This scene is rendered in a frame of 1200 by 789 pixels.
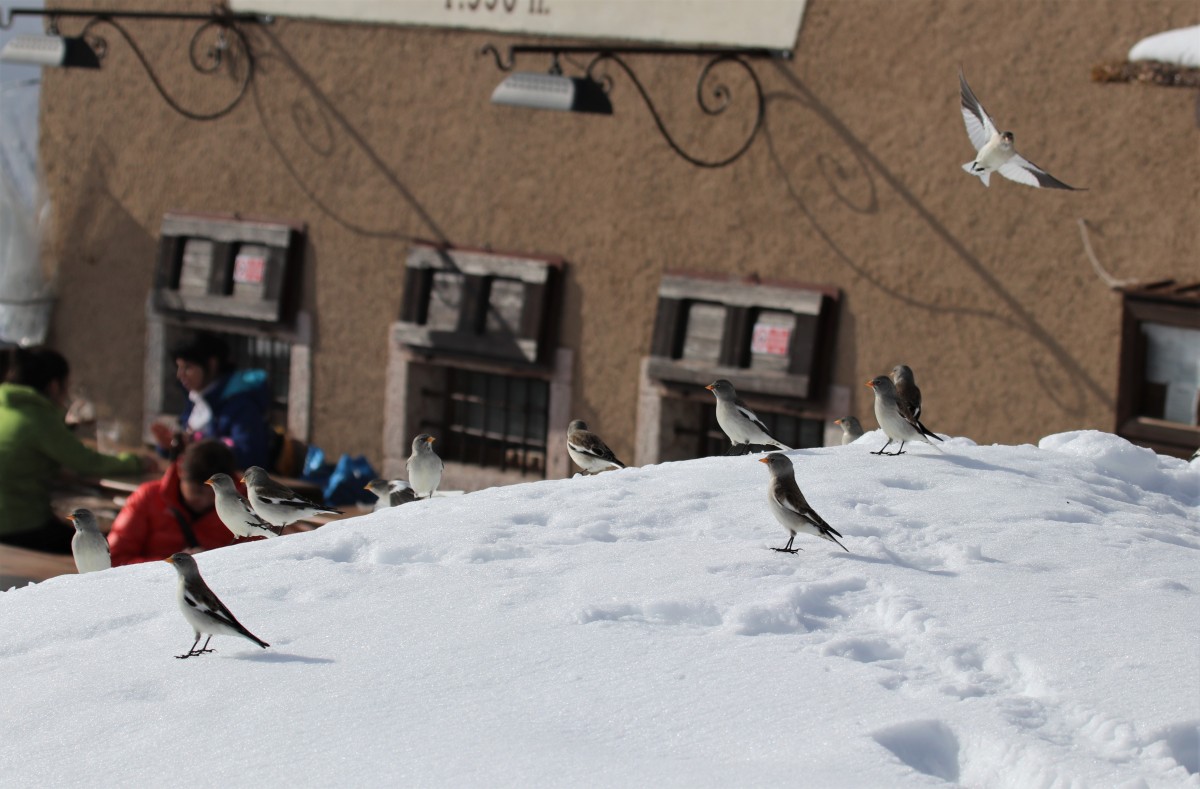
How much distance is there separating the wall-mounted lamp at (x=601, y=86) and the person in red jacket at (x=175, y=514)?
3462mm

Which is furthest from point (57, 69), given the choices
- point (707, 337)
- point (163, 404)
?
point (707, 337)

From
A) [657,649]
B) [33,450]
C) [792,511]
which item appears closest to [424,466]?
[33,450]

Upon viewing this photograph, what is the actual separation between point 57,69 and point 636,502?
984 centimetres

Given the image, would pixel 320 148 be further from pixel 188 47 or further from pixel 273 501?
pixel 273 501

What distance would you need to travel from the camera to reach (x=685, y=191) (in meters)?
11.2

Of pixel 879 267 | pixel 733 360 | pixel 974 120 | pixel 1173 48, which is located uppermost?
pixel 1173 48

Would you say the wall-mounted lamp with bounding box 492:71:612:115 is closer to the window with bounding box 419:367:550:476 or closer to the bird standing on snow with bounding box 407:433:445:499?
the window with bounding box 419:367:550:476

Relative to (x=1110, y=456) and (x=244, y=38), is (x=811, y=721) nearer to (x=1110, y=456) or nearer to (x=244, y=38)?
(x=1110, y=456)

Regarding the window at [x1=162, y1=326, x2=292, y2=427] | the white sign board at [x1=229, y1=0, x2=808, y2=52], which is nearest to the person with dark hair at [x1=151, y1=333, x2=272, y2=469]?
the window at [x1=162, y1=326, x2=292, y2=427]

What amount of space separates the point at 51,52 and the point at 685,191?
5.13m

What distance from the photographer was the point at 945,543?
5789 millimetres

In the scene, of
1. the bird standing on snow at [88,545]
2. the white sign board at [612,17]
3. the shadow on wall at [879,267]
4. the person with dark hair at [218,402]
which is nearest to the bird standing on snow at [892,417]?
the shadow on wall at [879,267]

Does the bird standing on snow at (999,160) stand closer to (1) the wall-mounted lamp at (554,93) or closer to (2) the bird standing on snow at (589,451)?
(2) the bird standing on snow at (589,451)

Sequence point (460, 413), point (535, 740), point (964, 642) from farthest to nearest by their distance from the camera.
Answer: point (460, 413)
point (964, 642)
point (535, 740)
